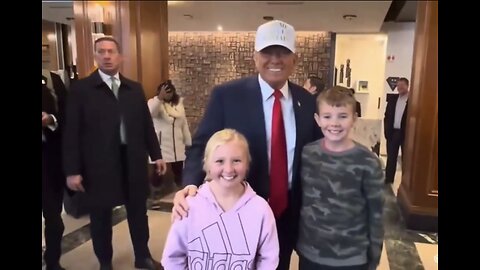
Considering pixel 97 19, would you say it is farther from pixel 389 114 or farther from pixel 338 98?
pixel 389 114

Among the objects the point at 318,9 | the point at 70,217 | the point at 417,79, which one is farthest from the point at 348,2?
the point at 70,217

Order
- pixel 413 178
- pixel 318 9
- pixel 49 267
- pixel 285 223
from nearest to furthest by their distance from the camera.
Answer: pixel 285 223
pixel 49 267
pixel 318 9
pixel 413 178

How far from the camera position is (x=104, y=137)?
73cm

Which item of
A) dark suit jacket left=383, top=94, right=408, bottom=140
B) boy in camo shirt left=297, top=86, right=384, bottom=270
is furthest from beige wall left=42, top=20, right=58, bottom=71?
dark suit jacket left=383, top=94, right=408, bottom=140

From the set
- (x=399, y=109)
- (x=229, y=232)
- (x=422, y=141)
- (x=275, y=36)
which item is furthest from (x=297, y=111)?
(x=422, y=141)

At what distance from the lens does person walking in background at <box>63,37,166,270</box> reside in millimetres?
700

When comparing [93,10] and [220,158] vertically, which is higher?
[93,10]

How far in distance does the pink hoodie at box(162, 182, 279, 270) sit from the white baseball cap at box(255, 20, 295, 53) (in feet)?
0.80

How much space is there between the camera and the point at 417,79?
1349 mm

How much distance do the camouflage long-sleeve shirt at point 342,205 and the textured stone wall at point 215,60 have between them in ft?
0.63

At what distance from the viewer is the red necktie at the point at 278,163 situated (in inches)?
25.2

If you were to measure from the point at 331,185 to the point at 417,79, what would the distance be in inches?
37.6

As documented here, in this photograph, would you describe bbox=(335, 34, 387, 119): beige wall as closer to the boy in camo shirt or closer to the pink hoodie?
the boy in camo shirt

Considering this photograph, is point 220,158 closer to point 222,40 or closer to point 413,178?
point 222,40
